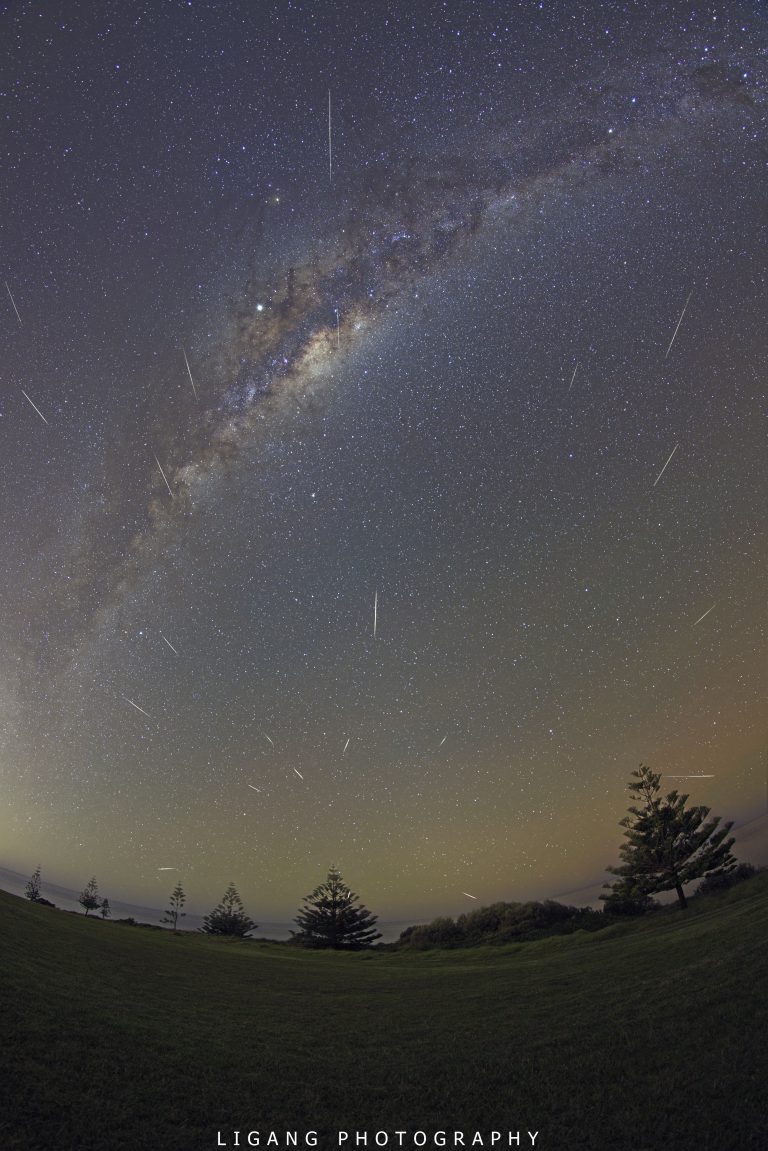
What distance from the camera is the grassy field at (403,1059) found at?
6980 millimetres

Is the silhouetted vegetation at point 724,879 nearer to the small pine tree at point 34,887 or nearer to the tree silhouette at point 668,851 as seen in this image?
the tree silhouette at point 668,851

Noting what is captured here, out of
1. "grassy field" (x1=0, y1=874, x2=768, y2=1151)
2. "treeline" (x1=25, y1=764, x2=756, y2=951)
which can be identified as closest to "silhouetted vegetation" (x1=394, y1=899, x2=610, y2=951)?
"treeline" (x1=25, y1=764, x2=756, y2=951)

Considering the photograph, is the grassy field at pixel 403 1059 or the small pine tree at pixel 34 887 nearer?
the grassy field at pixel 403 1059

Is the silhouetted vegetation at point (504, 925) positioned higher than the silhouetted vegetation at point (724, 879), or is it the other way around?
the silhouetted vegetation at point (724, 879)

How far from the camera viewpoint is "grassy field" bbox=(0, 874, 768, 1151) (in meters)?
6.98

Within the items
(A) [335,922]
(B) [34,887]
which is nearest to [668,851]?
(A) [335,922]

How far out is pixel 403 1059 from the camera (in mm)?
10594

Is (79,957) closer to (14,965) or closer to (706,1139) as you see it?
(14,965)

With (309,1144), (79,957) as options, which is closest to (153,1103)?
(309,1144)

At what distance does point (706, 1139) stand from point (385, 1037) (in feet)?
28.6

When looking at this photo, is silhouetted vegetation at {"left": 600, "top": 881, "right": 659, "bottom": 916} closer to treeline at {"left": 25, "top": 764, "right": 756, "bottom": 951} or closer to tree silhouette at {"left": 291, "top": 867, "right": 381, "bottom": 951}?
treeline at {"left": 25, "top": 764, "right": 756, "bottom": 951}

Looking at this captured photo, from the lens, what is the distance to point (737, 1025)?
964cm

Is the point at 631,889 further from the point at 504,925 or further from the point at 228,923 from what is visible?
the point at 228,923

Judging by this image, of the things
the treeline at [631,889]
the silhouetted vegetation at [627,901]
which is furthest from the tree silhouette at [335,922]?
the silhouetted vegetation at [627,901]
